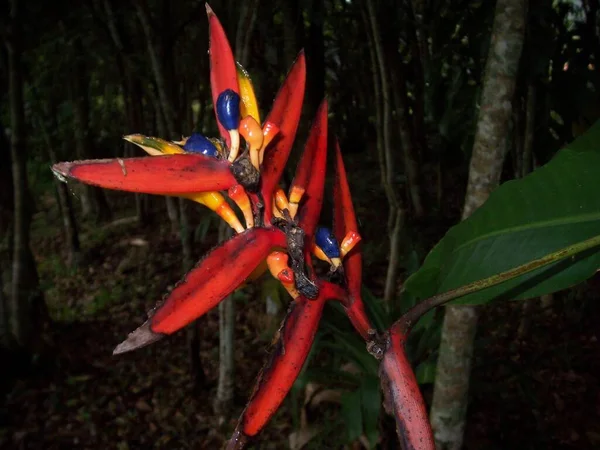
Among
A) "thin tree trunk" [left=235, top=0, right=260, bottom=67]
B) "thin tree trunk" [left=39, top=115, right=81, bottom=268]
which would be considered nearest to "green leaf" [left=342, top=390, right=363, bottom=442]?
"thin tree trunk" [left=235, top=0, right=260, bottom=67]

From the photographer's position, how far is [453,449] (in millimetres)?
1118

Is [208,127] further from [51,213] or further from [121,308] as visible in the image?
[51,213]

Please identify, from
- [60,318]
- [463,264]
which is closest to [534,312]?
[463,264]

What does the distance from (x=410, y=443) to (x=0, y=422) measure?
6.98ft

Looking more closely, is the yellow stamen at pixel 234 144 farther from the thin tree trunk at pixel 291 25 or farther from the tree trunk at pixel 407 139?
the tree trunk at pixel 407 139

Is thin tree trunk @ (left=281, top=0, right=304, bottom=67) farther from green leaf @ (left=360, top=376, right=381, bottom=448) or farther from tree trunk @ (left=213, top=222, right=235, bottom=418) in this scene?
green leaf @ (left=360, top=376, right=381, bottom=448)

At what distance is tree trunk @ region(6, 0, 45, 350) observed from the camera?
218cm

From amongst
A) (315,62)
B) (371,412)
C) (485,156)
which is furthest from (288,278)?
(315,62)

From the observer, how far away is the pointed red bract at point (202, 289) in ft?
1.30

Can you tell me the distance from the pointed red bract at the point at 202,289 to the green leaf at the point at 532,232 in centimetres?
25

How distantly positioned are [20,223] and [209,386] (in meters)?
1.06

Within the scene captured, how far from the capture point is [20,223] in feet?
7.48

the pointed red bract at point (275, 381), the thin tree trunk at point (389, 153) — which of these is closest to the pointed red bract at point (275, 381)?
the pointed red bract at point (275, 381)

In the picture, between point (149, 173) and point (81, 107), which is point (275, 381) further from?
point (81, 107)
